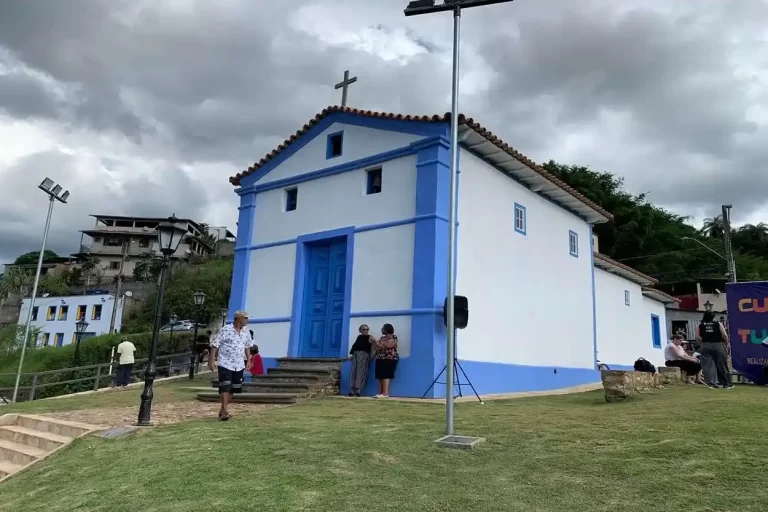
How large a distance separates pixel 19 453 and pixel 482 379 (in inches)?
311

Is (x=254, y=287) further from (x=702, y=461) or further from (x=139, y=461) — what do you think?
(x=702, y=461)

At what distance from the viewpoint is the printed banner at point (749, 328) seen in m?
12.7

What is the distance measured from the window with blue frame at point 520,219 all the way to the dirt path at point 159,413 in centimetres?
730

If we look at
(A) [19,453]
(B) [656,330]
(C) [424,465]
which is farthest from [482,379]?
(B) [656,330]

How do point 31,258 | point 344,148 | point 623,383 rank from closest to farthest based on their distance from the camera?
point 623,383 → point 344,148 → point 31,258

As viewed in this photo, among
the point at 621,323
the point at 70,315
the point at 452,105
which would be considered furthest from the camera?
the point at 70,315

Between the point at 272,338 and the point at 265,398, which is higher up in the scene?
the point at 272,338

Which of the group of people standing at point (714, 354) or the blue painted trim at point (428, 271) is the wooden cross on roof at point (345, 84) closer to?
the blue painted trim at point (428, 271)

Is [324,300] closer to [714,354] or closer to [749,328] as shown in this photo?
[714,354]

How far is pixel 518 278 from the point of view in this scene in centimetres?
1348

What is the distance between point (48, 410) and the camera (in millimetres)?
9828

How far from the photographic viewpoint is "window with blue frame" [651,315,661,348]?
2317 centimetres

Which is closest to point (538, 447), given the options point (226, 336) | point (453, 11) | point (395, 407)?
point (395, 407)

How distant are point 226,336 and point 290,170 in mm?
7052
